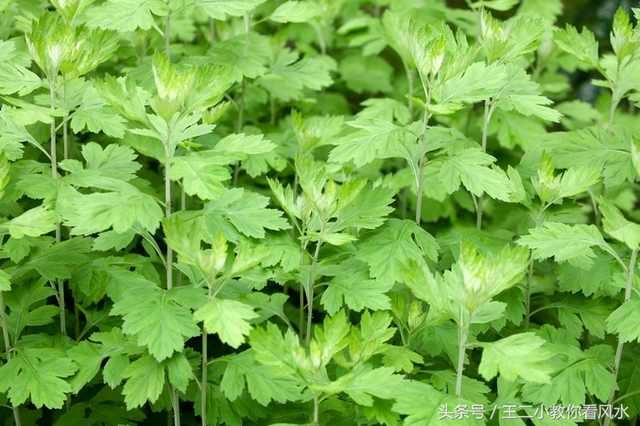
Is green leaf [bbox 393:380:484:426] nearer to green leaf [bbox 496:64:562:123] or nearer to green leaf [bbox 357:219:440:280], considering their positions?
green leaf [bbox 357:219:440:280]

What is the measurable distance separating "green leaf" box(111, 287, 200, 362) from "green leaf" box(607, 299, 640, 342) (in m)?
1.04

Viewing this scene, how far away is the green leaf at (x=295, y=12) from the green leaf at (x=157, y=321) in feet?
3.84

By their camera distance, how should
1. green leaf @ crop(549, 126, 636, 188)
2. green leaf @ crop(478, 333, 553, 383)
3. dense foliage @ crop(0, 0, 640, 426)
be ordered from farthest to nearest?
green leaf @ crop(549, 126, 636, 188)
dense foliage @ crop(0, 0, 640, 426)
green leaf @ crop(478, 333, 553, 383)

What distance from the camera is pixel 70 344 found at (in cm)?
189

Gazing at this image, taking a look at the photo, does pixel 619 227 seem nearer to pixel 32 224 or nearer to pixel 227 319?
pixel 227 319

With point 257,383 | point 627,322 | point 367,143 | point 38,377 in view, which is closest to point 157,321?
point 257,383

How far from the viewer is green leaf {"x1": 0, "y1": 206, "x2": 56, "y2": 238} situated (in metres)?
1.60

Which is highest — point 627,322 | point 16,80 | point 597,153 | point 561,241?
point 16,80

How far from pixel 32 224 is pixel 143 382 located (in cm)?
48

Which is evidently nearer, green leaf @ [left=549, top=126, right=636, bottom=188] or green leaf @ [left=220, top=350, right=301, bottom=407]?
green leaf @ [left=220, top=350, right=301, bottom=407]

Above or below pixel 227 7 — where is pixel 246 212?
below

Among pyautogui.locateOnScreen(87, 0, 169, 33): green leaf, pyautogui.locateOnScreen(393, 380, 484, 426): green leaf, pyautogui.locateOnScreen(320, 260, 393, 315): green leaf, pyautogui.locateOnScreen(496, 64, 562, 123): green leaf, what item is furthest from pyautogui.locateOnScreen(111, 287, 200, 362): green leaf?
pyautogui.locateOnScreen(496, 64, 562, 123): green leaf

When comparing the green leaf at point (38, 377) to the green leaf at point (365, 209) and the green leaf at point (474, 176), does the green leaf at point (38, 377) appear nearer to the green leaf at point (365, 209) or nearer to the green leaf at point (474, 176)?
the green leaf at point (365, 209)

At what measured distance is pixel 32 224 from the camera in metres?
1.64
